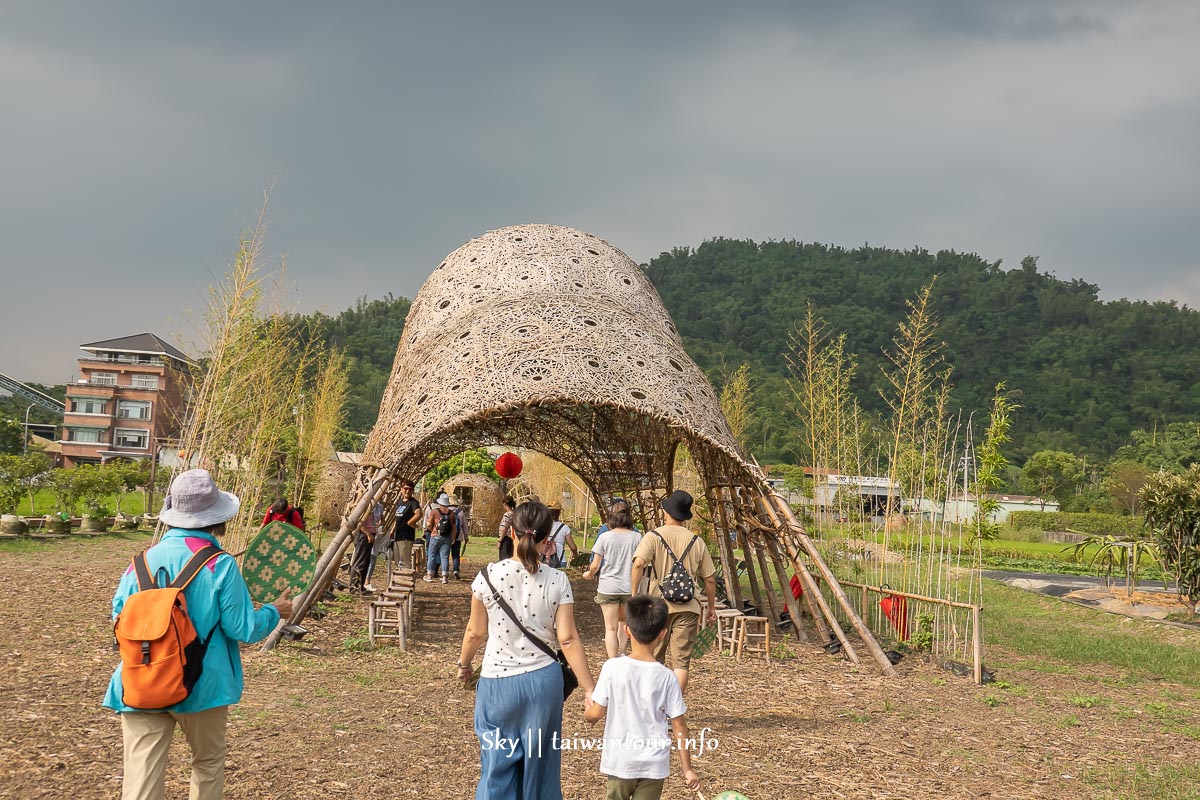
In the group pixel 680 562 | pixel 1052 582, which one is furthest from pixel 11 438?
pixel 680 562

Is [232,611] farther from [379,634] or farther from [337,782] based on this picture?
[379,634]

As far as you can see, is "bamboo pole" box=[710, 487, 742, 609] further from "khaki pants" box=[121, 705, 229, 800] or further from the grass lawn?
the grass lawn

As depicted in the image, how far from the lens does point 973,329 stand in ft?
201

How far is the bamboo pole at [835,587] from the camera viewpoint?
810cm

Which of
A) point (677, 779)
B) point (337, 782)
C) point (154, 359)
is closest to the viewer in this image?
point (337, 782)

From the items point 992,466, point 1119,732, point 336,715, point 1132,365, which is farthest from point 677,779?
point 1132,365

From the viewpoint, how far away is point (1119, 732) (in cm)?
634

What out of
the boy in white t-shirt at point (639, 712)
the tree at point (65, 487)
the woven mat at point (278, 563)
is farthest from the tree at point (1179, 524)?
the tree at point (65, 487)

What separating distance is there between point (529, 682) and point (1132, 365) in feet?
210

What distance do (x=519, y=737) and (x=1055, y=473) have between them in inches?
1823

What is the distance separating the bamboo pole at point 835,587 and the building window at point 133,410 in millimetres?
47985

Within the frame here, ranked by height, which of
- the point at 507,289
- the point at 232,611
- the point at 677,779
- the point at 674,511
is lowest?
the point at 677,779

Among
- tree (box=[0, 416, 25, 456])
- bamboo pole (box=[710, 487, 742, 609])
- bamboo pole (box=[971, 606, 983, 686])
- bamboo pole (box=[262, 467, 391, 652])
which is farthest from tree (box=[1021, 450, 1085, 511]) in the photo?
tree (box=[0, 416, 25, 456])

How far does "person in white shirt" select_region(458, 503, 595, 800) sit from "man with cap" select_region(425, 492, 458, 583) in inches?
400
